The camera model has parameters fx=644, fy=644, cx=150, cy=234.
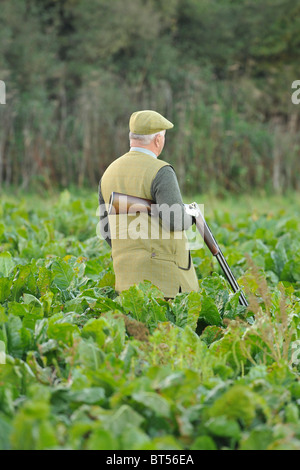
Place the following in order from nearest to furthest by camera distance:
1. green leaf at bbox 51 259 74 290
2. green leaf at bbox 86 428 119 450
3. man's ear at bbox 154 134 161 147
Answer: green leaf at bbox 86 428 119 450 < man's ear at bbox 154 134 161 147 < green leaf at bbox 51 259 74 290

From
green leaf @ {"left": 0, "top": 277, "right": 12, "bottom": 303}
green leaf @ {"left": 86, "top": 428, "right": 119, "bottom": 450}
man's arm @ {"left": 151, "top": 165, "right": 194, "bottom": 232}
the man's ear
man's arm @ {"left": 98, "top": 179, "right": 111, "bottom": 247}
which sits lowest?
green leaf @ {"left": 0, "top": 277, "right": 12, "bottom": 303}

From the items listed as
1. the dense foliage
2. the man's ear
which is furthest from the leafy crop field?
the dense foliage

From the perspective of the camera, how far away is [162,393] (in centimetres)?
216

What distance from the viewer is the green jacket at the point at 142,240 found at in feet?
11.8

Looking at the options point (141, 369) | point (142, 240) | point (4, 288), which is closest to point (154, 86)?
point (142, 240)

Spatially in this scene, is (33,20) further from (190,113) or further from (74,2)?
(190,113)

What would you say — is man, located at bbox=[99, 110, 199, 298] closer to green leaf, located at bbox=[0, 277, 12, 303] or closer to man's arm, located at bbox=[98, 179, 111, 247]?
man's arm, located at bbox=[98, 179, 111, 247]

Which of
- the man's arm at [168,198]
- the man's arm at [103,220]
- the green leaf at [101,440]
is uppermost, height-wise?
the man's arm at [168,198]

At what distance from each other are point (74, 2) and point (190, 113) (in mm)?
8691

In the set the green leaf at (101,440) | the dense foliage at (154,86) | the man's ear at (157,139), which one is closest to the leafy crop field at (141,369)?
the green leaf at (101,440)

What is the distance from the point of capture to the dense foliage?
14531 millimetres

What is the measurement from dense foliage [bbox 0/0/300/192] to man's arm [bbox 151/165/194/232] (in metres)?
7.47

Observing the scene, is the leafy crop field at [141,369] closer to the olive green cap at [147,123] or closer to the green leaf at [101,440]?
the green leaf at [101,440]
